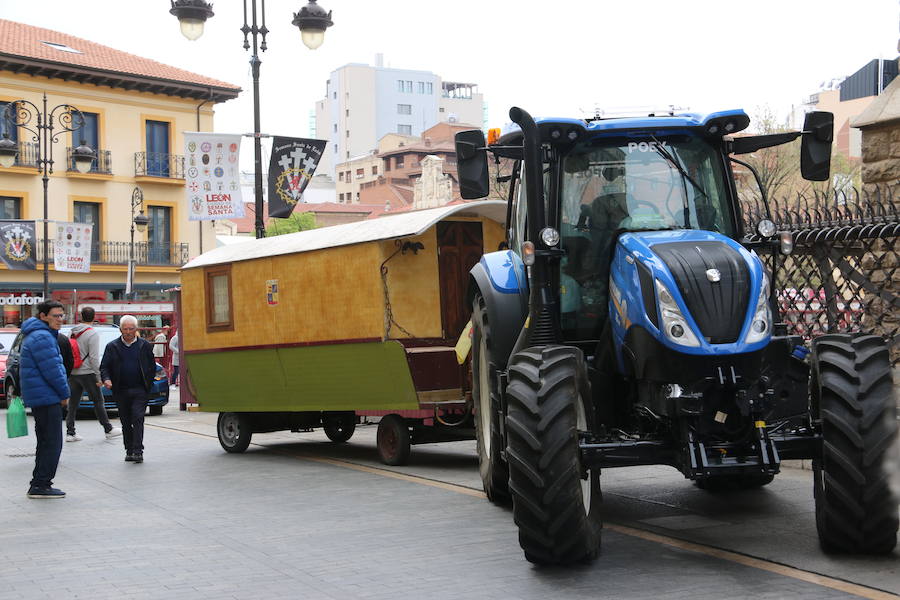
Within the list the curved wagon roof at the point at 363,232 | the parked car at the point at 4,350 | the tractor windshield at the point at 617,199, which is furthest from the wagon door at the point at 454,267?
the parked car at the point at 4,350

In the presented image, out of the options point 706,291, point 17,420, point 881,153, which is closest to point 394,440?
point 17,420

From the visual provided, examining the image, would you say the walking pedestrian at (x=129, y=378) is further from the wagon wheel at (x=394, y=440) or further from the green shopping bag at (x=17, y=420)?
the wagon wheel at (x=394, y=440)

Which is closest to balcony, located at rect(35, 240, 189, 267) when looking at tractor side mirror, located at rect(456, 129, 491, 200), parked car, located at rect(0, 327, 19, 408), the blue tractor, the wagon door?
parked car, located at rect(0, 327, 19, 408)

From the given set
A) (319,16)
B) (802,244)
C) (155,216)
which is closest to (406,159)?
(155,216)

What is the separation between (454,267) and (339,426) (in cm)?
332

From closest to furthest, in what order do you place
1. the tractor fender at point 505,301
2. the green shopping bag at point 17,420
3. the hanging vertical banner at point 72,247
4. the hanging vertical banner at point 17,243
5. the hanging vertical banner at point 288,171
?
the tractor fender at point 505,301, the green shopping bag at point 17,420, the hanging vertical banner at point 288,171, the hanging vertical banner at point 72,247, the hanging vertical banner at point 17,243

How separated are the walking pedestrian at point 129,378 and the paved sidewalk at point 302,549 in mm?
1839

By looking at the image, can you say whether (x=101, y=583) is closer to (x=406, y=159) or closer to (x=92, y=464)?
(x=92, y=464)

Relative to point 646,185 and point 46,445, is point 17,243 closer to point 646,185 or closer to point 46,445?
point 46,445

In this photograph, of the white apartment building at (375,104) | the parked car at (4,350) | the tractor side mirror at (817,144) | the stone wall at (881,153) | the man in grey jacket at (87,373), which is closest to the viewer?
the tractor side mirror at (817,144)

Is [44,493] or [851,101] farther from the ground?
[851,101]

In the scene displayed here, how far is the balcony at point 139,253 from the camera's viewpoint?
49906mm

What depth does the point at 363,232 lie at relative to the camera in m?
14.0

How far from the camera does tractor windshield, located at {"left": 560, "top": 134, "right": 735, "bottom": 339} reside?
27.5 ft
